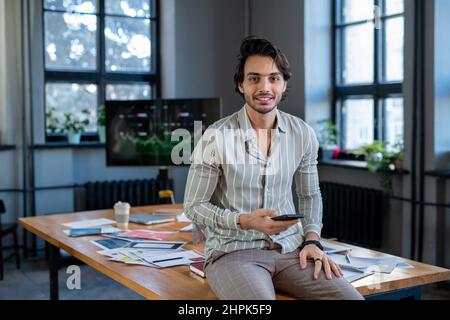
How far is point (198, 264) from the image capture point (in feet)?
7.43

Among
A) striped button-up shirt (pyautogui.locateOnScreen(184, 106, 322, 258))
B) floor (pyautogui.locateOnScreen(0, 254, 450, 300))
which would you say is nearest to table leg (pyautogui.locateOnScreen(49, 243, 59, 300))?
floor (pyautogui.locateOnScreen(0, 254, 450, 300))

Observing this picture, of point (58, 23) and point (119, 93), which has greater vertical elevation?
point (58, 23)

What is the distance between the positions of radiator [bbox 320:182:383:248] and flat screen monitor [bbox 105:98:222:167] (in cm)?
144

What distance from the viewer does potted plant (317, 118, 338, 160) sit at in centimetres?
550

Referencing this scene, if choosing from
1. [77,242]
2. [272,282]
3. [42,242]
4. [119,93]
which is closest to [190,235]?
[77,242]

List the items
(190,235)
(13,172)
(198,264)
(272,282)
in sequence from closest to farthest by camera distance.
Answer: (272,282), (198,264), (190,235), (13,172)

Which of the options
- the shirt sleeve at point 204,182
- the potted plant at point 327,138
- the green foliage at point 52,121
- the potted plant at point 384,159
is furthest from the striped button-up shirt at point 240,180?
the green foliage at point 52,121

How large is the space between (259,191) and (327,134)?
3588 millimetres

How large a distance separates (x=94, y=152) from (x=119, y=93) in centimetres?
66

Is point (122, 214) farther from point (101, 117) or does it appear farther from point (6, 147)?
point (101, 117)

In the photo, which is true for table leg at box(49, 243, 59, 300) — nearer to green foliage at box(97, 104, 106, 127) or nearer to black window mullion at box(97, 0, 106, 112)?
green foliage at box(97, 104, 106, 127)

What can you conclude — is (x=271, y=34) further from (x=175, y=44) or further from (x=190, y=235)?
(x=190, y=235)

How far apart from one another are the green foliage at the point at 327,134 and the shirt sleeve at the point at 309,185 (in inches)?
130

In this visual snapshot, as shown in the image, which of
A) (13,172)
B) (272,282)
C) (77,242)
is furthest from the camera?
(13,172)
